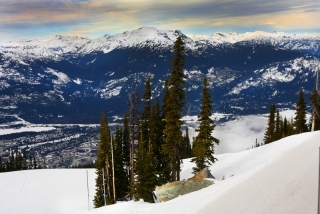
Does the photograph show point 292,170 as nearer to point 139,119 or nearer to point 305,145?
point 305,145

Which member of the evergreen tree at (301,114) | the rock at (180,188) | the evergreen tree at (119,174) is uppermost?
the evergreen tree at (301,114)

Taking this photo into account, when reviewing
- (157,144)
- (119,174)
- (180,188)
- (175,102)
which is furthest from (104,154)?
(180,188)

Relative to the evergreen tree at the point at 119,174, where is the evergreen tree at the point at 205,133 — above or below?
above

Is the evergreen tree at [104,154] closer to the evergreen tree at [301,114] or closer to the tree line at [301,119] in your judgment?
the tree line at [301,119]

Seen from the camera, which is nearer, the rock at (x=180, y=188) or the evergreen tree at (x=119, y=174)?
the rock at (x=180, y=188)

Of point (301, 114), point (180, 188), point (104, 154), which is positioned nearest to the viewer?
point (180, 188)

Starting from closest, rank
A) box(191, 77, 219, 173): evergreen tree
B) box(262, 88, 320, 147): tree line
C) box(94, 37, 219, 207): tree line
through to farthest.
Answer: box(94, 37, 219, 207): tree line
box(191, 77, 219, 173): evergreen tree
box(262, 88, 320, 147): tree line

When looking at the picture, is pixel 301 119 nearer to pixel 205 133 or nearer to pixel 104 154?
pixel 205 133

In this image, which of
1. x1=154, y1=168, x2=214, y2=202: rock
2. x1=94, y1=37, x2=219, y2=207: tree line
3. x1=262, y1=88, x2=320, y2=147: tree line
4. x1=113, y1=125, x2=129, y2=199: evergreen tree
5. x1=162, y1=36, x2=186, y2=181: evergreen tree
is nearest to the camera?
x1=154, y1=168, x2=214, y2=202: rock

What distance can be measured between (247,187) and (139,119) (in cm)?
2743

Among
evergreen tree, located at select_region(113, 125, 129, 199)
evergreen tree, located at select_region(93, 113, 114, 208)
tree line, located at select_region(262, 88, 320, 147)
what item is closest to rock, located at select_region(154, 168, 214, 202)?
evergreen tree, located at select_region(93, 113, 114, 208)

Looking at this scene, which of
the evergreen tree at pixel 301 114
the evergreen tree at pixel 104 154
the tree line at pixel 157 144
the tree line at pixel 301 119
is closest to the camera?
the tree line at pixel 157 144

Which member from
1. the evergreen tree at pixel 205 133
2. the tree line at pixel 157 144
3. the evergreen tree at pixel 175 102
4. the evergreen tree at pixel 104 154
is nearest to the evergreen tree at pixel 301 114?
the tree line at pixel 157 144

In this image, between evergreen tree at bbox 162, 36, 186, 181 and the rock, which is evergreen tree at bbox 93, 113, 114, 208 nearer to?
evergreen tree at bbox 162, 36, 186, 181
